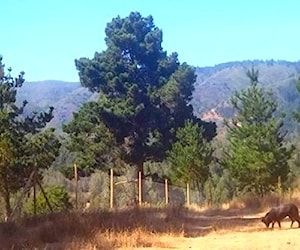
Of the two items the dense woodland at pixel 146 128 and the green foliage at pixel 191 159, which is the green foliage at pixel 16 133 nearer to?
the dense woodland at pixel 146 128

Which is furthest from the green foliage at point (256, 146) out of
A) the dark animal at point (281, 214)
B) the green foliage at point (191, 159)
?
the dark animal at point (281, 214)

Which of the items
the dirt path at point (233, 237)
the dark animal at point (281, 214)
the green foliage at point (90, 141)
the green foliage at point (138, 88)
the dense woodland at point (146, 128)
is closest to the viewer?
the dirt path at point (233, 237)

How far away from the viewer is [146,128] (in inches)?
1724

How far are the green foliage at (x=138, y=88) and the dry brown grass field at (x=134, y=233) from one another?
25076 mm

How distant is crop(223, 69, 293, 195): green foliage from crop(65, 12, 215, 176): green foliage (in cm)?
664

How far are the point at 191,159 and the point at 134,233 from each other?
68.8ft

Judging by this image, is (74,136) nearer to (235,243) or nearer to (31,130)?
(31,130)

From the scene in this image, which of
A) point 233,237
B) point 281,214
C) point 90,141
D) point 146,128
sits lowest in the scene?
point 233,237

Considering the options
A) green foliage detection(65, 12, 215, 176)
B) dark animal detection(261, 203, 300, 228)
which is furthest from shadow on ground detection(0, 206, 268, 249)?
green foliage detection(65, 12, 215, 176)

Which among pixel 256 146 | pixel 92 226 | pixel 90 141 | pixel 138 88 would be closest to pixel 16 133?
pixel 90 141

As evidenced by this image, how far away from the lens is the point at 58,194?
123 ft

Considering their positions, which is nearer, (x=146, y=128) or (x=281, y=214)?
(x=281, y=214)

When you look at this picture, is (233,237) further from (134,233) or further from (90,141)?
(90,141)

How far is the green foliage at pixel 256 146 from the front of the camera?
108 ft
